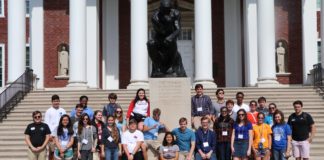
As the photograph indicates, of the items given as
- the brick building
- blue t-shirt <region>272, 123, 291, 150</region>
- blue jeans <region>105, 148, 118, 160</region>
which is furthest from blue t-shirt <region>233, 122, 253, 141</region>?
the brick building

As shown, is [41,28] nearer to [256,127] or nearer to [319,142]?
[319,142]

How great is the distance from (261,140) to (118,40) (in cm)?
1926

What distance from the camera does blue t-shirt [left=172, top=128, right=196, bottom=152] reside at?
43.1 ft

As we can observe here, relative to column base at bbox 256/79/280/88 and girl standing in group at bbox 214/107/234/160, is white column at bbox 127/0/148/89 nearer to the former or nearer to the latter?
column base at bbox 256/79/280/88

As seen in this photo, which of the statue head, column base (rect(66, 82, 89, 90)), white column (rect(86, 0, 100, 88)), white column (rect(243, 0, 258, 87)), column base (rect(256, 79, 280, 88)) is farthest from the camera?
white column (rect(86, 0, 100, 88))

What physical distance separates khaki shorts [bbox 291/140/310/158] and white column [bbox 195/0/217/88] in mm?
11773

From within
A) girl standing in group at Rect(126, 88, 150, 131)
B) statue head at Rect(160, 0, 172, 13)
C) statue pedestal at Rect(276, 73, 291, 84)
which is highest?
statue head at Rect(160, 0, 172, 13)

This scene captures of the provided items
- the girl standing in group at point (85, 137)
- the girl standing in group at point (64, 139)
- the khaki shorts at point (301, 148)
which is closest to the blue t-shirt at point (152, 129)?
the girl standing in group at point (85, 137)

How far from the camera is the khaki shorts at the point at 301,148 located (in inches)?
559

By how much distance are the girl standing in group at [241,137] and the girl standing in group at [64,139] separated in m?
3.61

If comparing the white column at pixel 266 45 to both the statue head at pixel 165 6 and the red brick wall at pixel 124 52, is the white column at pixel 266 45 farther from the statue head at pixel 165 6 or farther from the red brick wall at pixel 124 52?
the statue head at pixel 165 6

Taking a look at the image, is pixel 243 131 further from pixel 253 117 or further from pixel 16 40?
pixel 16 40

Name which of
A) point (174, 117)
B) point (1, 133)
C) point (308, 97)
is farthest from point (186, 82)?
point (308, 97)

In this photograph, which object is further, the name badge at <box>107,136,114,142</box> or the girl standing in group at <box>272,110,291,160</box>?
the girl standing in group at <box>272,110,291,160</box>
